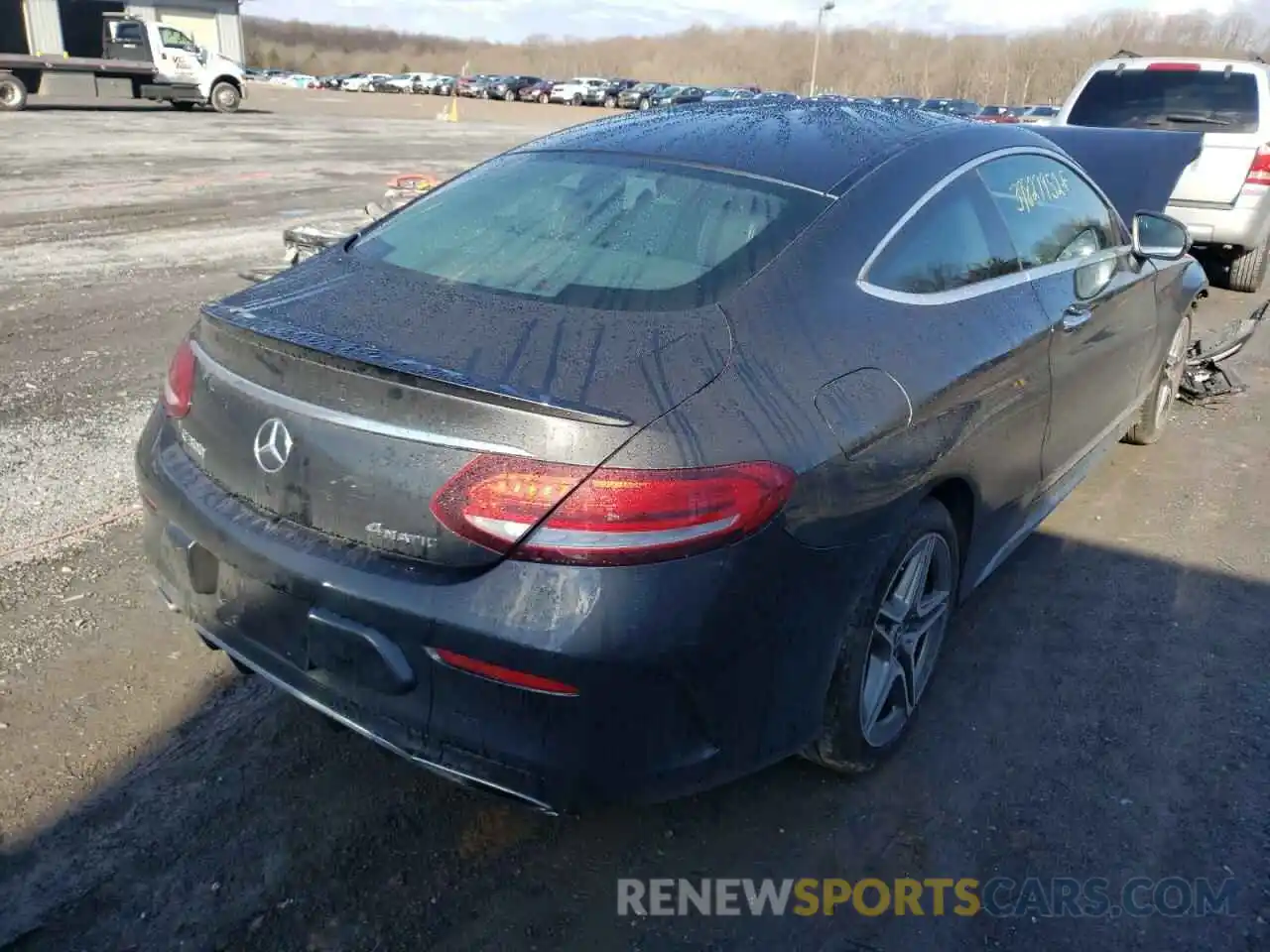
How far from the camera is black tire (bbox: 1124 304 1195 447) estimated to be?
5.16 meters

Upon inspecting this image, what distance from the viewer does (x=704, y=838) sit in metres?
2.62

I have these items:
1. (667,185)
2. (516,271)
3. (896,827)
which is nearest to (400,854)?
(896,827)

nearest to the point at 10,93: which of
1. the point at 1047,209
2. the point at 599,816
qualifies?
the point at 1047,209

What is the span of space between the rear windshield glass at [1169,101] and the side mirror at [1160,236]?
5.35 m

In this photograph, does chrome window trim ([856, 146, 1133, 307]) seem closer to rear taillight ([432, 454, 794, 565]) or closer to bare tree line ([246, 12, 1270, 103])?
rear taillight ([432, 454, 794, 565])

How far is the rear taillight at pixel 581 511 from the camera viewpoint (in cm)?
199

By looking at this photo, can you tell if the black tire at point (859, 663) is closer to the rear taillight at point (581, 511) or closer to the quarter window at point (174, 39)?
the rear taillight at point (581, 511)

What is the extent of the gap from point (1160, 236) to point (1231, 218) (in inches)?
205

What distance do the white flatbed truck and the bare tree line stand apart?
72266 millimetres

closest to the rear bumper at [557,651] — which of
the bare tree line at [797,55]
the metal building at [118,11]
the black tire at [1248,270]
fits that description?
the black tire at [1248,270]

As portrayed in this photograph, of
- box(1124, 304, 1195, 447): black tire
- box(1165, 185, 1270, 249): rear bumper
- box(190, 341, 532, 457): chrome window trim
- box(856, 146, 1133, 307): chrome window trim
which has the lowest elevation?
box(1124, 304, 1195, 447): black tire

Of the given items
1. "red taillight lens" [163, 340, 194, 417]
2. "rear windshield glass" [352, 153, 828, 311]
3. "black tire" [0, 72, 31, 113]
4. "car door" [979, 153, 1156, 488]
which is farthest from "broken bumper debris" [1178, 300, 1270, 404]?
"black tire" [0, 72, 31, 113]

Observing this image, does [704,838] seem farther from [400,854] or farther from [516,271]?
[516,271]

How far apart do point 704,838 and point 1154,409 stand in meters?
3.83
